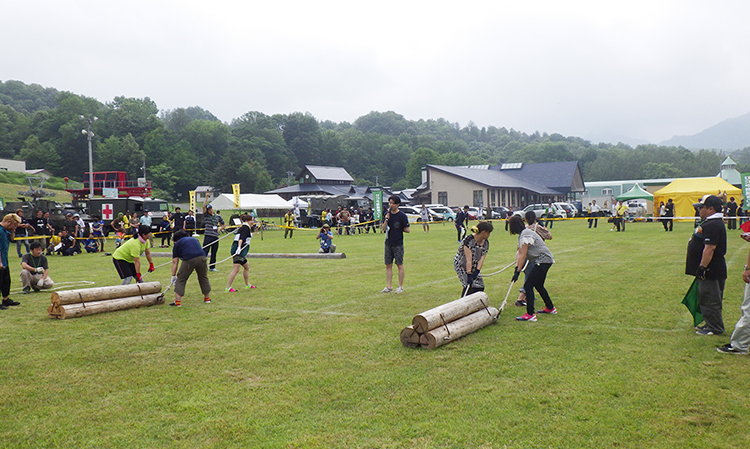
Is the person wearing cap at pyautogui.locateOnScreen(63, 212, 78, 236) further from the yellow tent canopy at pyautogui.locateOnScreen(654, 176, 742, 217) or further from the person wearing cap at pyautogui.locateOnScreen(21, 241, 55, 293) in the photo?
the yellow tent canopy at pyautogui.locateOnScreen(654, 176, 742, 217)

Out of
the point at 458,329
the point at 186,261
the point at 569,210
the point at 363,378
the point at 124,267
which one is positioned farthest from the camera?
the point at 569,210

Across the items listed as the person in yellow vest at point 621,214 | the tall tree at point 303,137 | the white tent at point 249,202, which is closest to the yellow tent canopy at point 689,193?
the person in yellow vest at point 621,214

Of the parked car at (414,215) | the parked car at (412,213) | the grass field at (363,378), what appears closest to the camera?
the grass field at (363,378)

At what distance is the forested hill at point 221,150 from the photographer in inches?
3172

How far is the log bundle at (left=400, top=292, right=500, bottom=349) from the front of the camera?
258 inches

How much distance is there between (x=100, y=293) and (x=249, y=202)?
33.9 metres

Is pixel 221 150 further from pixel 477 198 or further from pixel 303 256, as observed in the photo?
pixel 303 256

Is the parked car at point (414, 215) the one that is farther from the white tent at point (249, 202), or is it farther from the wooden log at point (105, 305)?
the wooden log at point (105, 305)

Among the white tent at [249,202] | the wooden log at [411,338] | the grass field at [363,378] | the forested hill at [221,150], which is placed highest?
the forested hill at [221,150]

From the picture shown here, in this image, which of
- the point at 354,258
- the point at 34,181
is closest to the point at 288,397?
the point at 354,258

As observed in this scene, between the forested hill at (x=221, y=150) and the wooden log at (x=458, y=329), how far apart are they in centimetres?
7582

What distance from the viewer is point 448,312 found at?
7004mm

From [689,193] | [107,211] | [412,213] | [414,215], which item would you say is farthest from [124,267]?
[689,193]

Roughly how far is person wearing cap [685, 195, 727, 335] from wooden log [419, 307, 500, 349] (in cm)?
262
